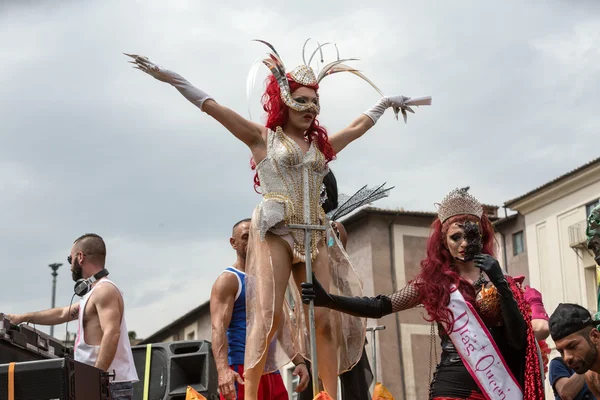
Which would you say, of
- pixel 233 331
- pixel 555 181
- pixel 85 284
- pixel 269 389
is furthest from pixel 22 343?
pixel 555 181

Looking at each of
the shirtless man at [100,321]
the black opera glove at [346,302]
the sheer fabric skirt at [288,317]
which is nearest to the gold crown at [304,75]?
the sheer fabric skirt at [288,317]

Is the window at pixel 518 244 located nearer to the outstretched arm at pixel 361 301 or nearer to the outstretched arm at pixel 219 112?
the outstretched arm at pixel 219 112

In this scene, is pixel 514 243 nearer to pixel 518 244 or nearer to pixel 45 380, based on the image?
pixel 518 244

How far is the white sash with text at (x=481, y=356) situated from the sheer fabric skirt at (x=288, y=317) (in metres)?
1.07

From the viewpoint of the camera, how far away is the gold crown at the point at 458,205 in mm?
5699

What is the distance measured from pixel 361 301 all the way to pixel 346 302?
0.09 metres

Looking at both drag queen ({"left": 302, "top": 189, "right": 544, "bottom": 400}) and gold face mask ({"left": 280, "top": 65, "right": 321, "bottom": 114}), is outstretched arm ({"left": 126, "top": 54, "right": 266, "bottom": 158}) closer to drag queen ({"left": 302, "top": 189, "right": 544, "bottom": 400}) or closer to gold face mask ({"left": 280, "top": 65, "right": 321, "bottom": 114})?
gold face mask ({"left": 280, "top": 65, "right": 321, "bottom": 114})

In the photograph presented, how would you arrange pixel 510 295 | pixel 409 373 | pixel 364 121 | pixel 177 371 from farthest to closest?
1. pixel 409 373
2. pixel 177 371
3. pixel 364 121
4. pixel 510 295

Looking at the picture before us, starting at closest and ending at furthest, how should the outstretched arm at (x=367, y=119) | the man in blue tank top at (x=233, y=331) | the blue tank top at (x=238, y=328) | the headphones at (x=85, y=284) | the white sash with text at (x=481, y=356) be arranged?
the white sash with text at (x=481, y=356) < the outstretched arm at (x=367, y=119) < the man in blue tank top at (x=233, y=331) < the headphones at (x=85, y=284) < the blue tank top at (x=238, y=328)

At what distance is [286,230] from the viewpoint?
6.16m

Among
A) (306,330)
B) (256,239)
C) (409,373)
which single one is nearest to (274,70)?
(256,239)

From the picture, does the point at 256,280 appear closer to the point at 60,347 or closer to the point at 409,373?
the point at 60,347

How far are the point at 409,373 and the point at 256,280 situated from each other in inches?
1107

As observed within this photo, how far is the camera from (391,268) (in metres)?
35.5
